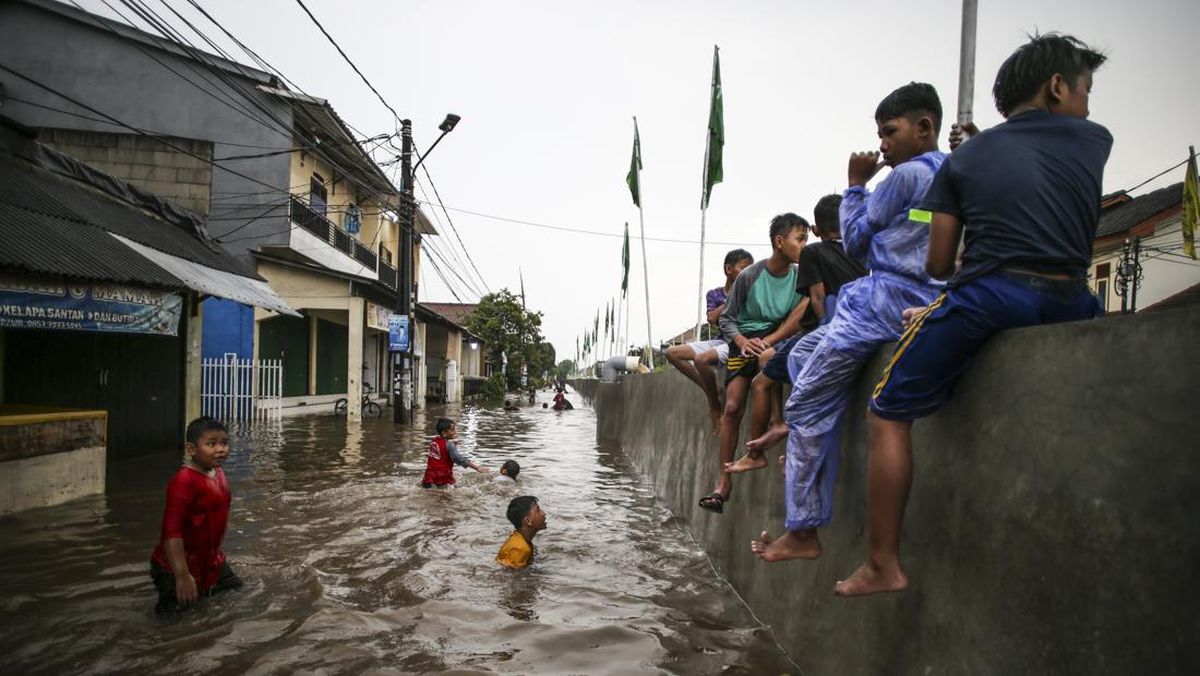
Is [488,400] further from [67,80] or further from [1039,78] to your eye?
[1039,78]

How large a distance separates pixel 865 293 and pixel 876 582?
3.96 ft

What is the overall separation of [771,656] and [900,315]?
202 cm

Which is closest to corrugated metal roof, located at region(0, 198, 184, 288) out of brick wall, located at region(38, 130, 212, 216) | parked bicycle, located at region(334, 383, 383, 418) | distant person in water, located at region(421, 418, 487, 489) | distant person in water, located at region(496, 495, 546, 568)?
distant person in water, located at region(421, 418, 487, 489)

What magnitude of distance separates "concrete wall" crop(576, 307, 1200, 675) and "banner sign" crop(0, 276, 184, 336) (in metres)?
8.86

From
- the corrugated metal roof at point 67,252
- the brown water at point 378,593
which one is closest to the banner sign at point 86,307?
the corrugated metal roof at point 67,252

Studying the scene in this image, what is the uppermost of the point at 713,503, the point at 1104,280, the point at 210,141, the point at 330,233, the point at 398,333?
the point at 210,141

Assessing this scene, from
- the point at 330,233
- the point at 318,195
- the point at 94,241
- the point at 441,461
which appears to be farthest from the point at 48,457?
the point at 330,233

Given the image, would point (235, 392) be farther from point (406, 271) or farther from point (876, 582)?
point (876, 582)

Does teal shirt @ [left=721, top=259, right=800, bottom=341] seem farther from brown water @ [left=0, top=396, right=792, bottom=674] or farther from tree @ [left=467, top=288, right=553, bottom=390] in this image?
tree @ [left=467, top=288, right=553, bottom=390]

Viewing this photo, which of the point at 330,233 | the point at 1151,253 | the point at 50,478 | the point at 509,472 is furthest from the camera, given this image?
the point at 330,233

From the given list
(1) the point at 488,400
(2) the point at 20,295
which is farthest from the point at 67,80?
(1) the point at 488,400

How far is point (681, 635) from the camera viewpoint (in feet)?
13.5

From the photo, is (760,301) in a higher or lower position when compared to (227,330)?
lower

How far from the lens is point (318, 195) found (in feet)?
78.1
